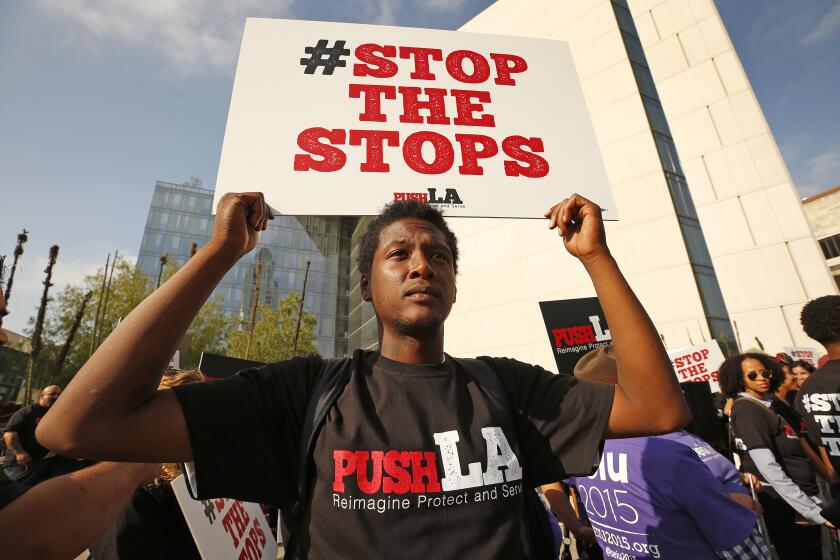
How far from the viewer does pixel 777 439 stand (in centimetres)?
383

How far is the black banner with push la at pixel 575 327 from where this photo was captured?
5.10m

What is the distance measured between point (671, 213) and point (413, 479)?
61.7ft

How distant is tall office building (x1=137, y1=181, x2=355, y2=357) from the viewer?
5262 cm

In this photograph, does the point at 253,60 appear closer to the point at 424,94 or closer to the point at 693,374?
the point at 424,94

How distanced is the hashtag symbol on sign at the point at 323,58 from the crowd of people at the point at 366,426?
1282 mm

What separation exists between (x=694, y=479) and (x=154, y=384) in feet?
8.21

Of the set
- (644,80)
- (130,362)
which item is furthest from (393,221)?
(644,80)

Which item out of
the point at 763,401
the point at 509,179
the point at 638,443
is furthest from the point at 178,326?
the point at 763,401

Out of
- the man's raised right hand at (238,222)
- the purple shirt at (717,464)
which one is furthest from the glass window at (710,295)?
the man's raised right hand at (238,222)

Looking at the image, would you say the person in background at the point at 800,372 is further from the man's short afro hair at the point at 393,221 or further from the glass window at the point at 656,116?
the glass window at the point at 656,116

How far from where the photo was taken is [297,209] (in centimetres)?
222

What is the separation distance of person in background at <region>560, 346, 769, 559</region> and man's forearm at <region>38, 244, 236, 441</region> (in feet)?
5.51

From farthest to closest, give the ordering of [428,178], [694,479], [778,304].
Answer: [778,304]
[428,178]
[694,479]

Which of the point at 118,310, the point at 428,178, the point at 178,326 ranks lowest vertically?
the point at 178,326
